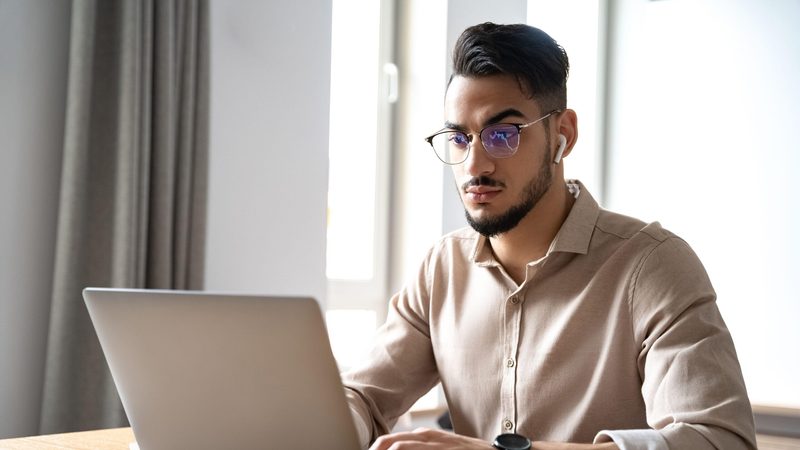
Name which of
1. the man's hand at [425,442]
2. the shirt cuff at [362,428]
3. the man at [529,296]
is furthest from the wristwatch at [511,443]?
the shirt cuff at [362,428]

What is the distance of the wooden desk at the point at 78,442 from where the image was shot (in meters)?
1.34

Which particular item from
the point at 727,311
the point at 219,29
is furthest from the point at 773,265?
the point at 219,29

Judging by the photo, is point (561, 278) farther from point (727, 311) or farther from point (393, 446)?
point (727, 311)

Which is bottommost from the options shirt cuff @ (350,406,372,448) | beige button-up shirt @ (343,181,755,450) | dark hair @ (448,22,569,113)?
shirt cuff @ (350,406,372,448)

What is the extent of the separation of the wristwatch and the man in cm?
23

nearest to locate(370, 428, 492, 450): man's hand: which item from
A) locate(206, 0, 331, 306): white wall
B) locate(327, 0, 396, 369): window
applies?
locate(206, 0, 331, 306): white wall

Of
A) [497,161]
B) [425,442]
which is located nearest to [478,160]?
[497,161]

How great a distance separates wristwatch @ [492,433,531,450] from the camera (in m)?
1.10

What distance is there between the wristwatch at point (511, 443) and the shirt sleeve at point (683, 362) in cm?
13

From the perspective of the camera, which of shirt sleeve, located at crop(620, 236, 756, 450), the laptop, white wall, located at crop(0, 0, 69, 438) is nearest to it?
the laptop

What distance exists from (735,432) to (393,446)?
487 mm

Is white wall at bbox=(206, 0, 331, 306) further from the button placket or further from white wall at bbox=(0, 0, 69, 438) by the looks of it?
the button placket

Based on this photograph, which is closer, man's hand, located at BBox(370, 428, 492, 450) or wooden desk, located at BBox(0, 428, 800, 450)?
man's hand, located at BBox(370, 428, 492, 450)

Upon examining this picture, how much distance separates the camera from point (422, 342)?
5.51 feet
